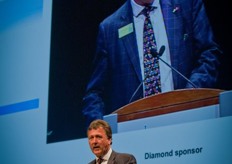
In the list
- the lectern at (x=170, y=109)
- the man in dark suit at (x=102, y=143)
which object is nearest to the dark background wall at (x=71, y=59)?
the lectern at (x=170, y=109)

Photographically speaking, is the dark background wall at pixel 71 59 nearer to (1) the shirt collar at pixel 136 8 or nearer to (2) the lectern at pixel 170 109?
(1) the shirt collar at pixel 136 8

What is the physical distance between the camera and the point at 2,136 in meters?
4.23

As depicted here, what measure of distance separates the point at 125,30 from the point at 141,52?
0.25 meters

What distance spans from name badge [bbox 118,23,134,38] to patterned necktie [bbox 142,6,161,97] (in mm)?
130

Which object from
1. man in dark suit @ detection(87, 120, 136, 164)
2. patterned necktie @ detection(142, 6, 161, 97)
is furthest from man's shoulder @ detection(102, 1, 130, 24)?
man in dark suit @ detection(87, 120, 136, 164)

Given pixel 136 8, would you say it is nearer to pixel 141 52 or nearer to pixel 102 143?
pixel 141 52

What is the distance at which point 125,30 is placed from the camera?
336 centimetres

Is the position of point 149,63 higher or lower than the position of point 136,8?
lower

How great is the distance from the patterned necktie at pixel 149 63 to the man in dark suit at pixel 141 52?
34mm

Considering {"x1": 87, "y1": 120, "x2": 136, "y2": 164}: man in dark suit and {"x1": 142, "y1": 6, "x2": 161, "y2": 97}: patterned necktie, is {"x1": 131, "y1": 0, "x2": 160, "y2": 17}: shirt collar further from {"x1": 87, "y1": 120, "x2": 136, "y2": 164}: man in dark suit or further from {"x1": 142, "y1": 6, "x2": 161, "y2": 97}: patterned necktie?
{"x1": 87, "y1": 120, "x2": 136, "y2": 164}: man in dark suit

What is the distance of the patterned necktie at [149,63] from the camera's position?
3082mm

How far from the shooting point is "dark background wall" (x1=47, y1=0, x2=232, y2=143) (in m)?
3.62

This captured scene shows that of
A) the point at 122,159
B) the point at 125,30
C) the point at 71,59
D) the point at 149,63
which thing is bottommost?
the point at 122,159

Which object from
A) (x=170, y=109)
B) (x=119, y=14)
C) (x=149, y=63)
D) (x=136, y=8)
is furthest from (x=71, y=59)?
(x=170, y=109)
